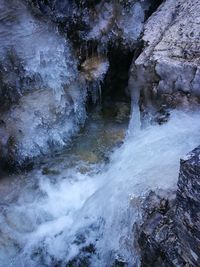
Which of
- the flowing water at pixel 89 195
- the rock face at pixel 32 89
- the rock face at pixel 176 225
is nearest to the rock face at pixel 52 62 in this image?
the rock face at pixel 32 89

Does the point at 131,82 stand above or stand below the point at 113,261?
above

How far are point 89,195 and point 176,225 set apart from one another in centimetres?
180

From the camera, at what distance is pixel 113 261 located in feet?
12.1

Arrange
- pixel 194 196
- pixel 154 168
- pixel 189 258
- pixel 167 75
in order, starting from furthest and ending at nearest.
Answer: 1. pixel 167 75
2. pixel 154 168
3. pixel 189 258
4. pixel 194 196

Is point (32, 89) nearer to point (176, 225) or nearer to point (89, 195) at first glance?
point (89, 195)

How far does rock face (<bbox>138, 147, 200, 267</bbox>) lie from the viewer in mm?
2725

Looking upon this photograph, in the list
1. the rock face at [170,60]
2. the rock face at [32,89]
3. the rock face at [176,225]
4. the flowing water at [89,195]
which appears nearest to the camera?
the rock face at [176,225]

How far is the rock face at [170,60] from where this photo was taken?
4738 mm

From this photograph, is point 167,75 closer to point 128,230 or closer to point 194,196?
point 128,230

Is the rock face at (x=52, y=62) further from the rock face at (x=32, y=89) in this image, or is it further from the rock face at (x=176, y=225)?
the rock face at (x=176, y=225)

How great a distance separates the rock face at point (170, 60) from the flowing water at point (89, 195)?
0.32 m

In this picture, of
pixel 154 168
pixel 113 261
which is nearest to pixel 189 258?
pixel 113 261

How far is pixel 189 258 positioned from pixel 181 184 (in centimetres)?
59

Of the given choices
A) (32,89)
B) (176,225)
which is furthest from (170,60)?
(176,225)
